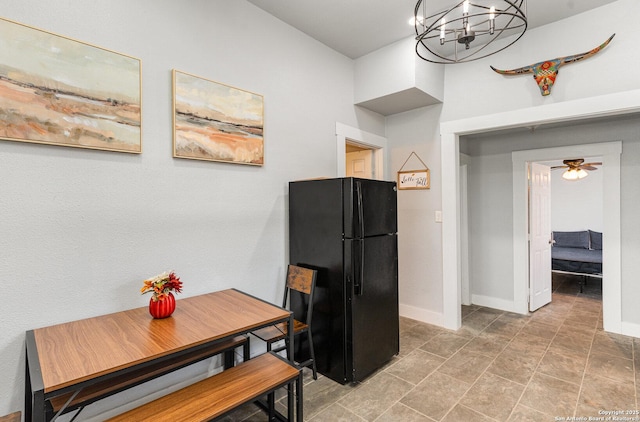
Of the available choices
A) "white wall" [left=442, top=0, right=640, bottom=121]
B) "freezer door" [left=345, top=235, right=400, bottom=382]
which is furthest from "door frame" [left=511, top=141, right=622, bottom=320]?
"freezer door" [left=345, top=235, right=400, bottom=382]

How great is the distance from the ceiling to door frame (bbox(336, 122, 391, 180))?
0.88 metres

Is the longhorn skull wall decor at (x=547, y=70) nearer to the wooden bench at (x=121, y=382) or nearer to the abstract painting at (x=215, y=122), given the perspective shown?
the abstract painting at (x=215, y=122)

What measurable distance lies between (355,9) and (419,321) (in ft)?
11.2

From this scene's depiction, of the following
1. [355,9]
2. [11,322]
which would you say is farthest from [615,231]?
[11,322]

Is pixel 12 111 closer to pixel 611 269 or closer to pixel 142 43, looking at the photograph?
pixel 142 43

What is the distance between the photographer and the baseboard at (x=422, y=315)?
3.69 m

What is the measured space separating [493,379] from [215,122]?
2981 millimetres

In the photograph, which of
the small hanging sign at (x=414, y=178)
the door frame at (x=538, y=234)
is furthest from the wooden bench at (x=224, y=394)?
the door frame at (x=538, y=234)

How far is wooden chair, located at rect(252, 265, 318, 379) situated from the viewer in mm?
2318

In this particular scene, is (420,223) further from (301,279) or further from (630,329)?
(630,329)

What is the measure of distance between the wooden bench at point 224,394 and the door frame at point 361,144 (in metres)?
2.13

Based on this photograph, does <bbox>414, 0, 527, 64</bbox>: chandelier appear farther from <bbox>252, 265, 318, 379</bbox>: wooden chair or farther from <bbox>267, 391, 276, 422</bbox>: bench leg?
<bbox>267, 391, 276, 422</bbox>: bench leg

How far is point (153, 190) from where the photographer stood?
2082 millimetres

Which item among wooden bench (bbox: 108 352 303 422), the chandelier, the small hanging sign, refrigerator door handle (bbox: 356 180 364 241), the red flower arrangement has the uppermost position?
the chandelier
